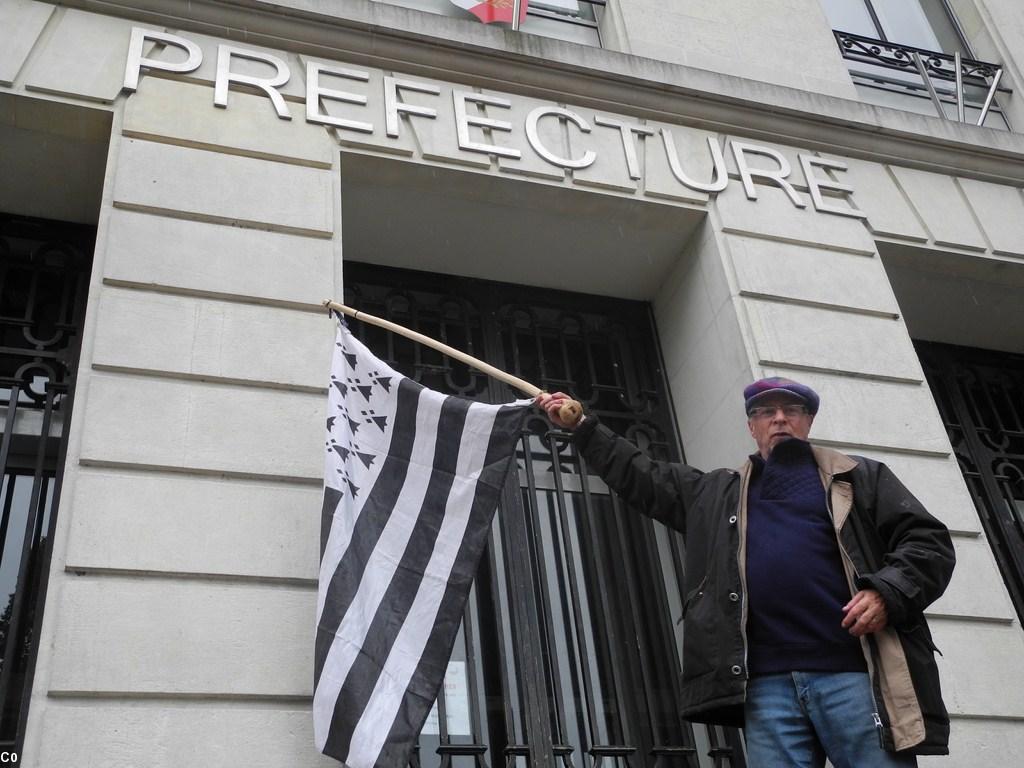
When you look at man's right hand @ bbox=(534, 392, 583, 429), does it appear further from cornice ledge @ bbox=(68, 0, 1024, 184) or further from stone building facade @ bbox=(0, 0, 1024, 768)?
cornice ledge @ bbox=(68, 0, 1024, 184)

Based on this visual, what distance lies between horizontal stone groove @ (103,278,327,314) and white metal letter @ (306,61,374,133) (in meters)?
1.51

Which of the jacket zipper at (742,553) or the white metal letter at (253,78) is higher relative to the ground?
the white metal letter at (253,78)

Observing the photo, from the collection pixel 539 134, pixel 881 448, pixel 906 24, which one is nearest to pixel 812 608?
pixel 881 448

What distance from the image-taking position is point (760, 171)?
27.2ft

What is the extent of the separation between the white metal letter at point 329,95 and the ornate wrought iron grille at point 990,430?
5161mm

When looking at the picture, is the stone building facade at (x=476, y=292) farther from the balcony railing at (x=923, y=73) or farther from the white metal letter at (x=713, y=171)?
the balcony railing at (x=923, y=73)

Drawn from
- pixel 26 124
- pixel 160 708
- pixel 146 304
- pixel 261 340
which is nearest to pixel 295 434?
pixel 261 340

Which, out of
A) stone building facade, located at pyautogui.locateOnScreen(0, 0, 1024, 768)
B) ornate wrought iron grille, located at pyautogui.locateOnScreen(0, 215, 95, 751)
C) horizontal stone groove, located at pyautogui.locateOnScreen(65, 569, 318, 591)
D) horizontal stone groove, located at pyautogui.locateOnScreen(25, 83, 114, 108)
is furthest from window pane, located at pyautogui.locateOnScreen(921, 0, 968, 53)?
horizontal stone groove, located at pyautogui.locateOnScreen(65, 569, 318, 591)

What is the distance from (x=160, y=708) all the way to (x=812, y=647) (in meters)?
2.78

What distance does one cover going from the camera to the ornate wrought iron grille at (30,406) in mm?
5844

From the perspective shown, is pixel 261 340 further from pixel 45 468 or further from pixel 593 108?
pixel 593 108

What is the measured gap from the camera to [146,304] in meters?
6.03

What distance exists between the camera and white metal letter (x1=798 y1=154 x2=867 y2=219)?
327 inches

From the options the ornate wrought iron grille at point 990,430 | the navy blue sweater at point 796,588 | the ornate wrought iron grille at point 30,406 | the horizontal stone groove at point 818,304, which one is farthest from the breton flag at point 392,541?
the ornate wrought iron grille at point 990,430
